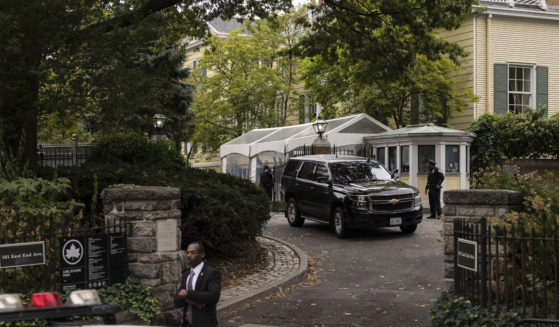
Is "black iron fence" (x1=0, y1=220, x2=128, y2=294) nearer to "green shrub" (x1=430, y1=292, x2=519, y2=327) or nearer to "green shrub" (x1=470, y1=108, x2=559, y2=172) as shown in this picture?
"green shrub" (x1=430, y1=292, x2=519, y2=327)

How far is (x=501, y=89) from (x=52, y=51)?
70.4ft

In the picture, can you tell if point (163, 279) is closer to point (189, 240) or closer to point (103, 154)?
point (189, 240)

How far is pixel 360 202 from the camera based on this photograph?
1588 centimetres

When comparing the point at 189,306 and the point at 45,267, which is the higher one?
the point at 45,267

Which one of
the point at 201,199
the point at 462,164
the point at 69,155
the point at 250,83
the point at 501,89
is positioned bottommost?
the point at 201,199

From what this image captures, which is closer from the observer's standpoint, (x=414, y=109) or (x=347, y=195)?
(x=347, y=195)

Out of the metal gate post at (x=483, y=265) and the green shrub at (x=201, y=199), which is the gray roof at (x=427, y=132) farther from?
the metal gate post at (x=483, y=265)

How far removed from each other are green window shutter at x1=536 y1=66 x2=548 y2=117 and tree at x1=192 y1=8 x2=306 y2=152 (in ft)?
44.7

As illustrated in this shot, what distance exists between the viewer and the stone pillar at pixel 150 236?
8.48 metres

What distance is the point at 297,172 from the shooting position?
18781 mm

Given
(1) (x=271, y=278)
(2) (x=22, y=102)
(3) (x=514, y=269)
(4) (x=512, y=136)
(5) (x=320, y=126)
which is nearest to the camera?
(3) (x=514, y=269)

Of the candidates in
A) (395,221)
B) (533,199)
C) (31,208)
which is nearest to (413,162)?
(395,221)

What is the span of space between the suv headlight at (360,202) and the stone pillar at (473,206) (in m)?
6.81

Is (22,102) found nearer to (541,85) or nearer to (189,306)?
(189,306)
